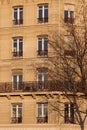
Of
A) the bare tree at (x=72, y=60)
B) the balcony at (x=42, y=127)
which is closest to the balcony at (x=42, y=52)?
the bare tree at (x=72, y=60)

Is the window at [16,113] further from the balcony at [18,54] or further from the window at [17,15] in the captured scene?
the window at [17,15]

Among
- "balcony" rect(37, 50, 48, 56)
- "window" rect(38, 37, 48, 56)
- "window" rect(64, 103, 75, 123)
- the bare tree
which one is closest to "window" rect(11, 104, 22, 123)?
the bare tree

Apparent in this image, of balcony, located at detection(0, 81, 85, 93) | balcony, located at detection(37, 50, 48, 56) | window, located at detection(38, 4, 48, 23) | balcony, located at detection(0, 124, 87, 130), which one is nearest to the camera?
balcony, located at detection(0, 124, 87, 130)

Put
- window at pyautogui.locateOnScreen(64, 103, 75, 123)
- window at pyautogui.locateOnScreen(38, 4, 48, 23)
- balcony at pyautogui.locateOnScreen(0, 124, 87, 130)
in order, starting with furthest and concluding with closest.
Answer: window at pyautogui.locateOnScreen(38, 4, 48, 23) < window at pyautogui.locateOnScreen(64, 103, 75, 123) < balcony at pyautogui.locateOnScreen(0, 124, 87, 130)

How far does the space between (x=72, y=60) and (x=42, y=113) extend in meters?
6.02

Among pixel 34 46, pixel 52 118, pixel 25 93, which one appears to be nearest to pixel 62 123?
pixel 52 118

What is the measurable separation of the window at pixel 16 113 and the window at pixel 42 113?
1655 mm

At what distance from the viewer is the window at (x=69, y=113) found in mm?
49469

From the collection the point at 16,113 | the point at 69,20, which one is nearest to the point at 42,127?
the point at 16,113

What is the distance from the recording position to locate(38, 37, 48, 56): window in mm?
50969

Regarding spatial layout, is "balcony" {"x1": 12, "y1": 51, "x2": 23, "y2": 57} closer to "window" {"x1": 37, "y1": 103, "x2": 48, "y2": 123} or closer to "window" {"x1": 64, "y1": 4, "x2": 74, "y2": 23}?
"window" {"x1": 37, "y1": 103, "x2": 48, "y2": 123}

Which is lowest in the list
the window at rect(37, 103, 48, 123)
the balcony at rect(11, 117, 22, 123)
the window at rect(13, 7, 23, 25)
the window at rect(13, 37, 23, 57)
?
the balcony at rect(11, 117, 22, 123)

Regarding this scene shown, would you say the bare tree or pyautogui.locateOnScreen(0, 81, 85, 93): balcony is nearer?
the bare tree

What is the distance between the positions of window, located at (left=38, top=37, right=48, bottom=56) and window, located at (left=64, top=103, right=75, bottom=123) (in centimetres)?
495
